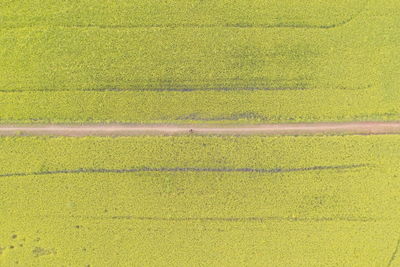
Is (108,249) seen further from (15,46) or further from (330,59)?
(330,59)

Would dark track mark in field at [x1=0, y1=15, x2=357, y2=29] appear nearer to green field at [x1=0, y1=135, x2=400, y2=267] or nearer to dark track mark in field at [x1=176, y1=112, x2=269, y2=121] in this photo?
dark track mark in field at [x1=176, y1=112, x2=269, y2=121]

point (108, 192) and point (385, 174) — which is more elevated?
point (385, 174)

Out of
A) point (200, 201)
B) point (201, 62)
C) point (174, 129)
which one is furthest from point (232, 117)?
point (200, 201)

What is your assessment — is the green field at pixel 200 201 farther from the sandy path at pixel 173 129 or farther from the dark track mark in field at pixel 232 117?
the dark track mark in field at pixel 232 117

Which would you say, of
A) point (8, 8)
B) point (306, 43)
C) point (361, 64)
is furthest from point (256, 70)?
point (8, 8)

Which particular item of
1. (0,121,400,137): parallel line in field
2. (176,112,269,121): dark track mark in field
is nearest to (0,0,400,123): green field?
(176,112,269,121): dark track mark in field

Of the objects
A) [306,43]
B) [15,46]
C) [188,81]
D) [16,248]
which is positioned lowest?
[16,248]
